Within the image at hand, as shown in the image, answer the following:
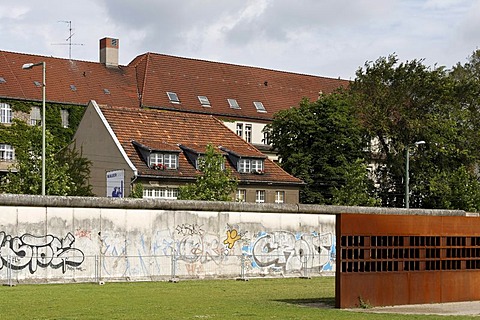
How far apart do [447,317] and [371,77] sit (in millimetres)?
57242

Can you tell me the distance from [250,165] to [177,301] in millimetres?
45561

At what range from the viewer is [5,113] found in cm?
7912

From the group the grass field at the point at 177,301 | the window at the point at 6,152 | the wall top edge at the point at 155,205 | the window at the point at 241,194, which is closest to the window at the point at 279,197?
the window at the point at 241,194

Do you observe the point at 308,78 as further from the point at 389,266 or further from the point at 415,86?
the point at 389,266

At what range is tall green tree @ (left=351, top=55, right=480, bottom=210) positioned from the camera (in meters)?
75.4

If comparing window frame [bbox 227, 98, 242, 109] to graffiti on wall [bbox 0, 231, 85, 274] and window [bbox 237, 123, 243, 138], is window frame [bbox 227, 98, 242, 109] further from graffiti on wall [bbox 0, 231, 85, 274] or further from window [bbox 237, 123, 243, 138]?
graffiti on wall [bbox 0, 231, 85, 274]

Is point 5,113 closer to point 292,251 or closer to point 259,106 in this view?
point 259,106

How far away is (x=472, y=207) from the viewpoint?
7125cm

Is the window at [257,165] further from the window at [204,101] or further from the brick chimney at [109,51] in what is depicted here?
the brick chimney at [109,51]

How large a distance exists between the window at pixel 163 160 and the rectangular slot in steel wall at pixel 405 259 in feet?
128

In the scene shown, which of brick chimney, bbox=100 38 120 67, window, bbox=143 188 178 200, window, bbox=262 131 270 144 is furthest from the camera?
brick chimney, bbox=100 38 120 67

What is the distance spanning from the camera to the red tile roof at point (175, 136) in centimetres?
6438

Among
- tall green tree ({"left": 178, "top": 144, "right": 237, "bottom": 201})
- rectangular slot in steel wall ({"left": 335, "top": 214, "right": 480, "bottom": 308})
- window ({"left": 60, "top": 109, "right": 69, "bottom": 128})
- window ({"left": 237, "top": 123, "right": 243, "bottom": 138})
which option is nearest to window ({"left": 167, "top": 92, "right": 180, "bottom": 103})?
window ({"left": 237, "top": 123, "right": 243, "bottom": 138})

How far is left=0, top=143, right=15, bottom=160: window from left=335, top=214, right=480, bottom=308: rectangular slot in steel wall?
58454 millimetres
